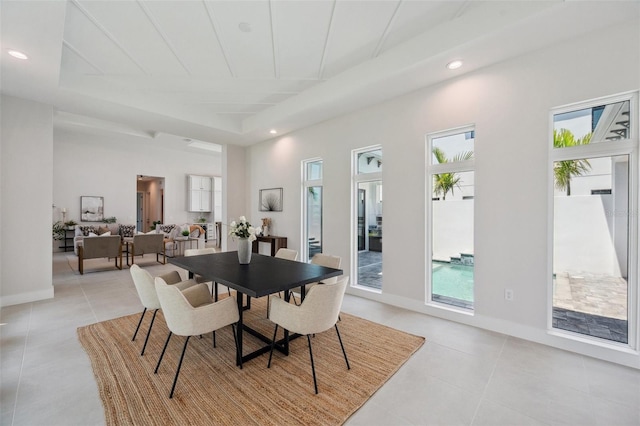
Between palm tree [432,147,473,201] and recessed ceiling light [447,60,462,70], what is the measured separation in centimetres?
98

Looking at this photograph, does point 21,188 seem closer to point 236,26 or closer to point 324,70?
point 236,26

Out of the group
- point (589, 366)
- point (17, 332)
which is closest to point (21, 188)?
point (17, 332)

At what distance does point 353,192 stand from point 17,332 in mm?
4491

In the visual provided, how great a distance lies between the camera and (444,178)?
3.69 m

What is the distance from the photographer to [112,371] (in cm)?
233

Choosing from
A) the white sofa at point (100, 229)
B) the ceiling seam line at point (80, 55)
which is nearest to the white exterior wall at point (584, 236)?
the ceiling seam line at point (80, 55)

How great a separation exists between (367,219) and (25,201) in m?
5.15

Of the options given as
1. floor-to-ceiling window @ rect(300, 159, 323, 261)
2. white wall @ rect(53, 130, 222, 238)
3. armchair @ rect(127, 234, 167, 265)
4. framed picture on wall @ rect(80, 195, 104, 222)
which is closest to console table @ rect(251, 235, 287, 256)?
floor-to-ceiling window @ rect(300, 159, 323, 261)

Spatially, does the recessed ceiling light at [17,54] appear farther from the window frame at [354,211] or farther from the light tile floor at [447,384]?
the window frame at [354,211]

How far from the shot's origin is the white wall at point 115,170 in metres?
8.55

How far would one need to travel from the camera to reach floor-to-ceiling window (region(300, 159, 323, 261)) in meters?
5.36

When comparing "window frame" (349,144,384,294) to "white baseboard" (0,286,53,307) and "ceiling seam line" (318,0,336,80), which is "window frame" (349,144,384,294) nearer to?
"ceiling seam line" (318,0,336,80)

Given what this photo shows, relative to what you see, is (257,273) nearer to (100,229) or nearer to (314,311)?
(314,311)

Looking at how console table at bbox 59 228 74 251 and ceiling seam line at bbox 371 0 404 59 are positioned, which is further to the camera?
console table at bbox 59 228 74 251
